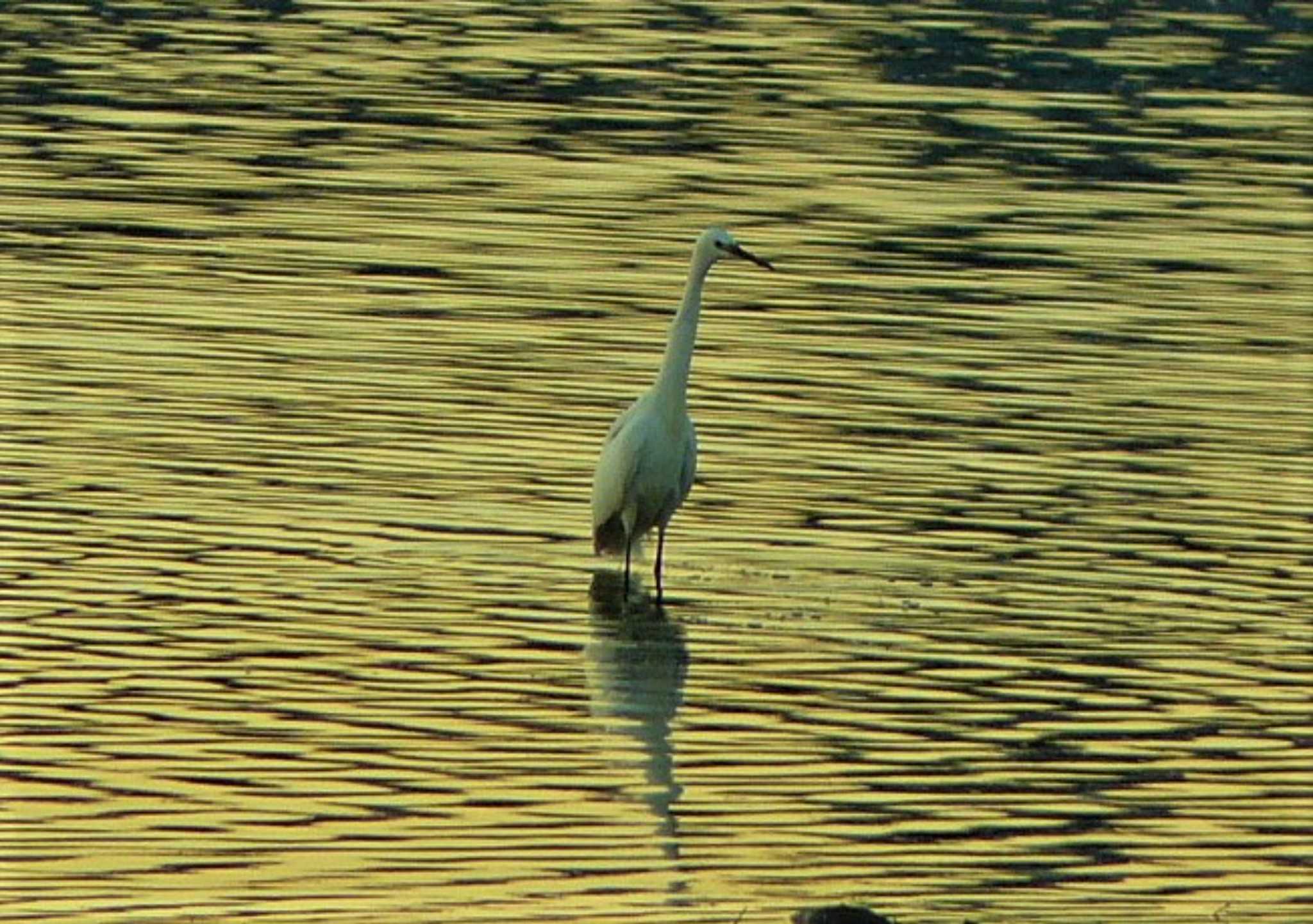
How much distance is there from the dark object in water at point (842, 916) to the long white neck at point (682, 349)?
8.22 m

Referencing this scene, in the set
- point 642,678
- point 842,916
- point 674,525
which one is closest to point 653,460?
point 674,525

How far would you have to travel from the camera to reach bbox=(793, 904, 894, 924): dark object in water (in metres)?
11.7

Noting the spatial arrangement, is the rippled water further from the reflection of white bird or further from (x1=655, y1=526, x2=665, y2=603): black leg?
the reflection of white bird

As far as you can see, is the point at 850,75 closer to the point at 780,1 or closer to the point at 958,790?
the point at 780,1

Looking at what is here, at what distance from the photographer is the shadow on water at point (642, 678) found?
14.8m

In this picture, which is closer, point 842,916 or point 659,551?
point 842,916

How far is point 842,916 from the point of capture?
38.5 feet

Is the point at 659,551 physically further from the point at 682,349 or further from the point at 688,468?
the point at 682,349

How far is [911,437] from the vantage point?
23.0m

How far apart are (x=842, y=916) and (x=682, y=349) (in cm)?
859

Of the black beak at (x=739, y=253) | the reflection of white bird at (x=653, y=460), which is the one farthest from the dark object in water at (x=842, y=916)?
the black beak at (x=739, y=253)

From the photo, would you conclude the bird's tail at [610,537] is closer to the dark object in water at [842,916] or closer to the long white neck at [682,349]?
the long white neck at [682,349]

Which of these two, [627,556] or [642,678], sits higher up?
[642,678]

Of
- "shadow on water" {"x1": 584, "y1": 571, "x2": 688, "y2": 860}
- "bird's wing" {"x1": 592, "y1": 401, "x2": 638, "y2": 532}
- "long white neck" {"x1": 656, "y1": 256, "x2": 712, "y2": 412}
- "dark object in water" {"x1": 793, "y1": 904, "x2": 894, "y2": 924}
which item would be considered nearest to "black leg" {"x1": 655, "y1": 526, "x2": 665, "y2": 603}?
"shadow on water" {"x1": 584, "y1": 571, "x2": 688, "y2": 860}
